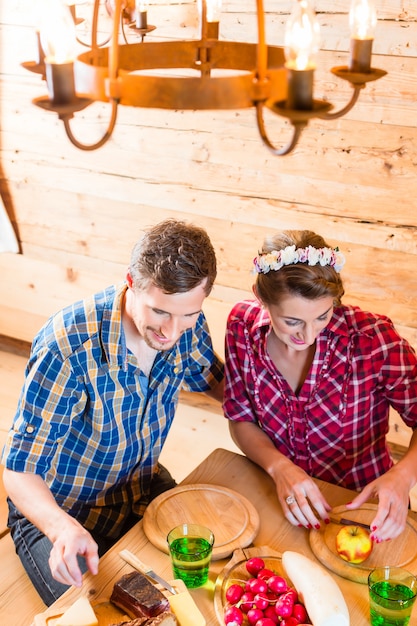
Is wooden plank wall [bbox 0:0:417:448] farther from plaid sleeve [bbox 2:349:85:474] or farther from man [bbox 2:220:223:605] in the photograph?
plaid sleeve [bbox 2:349:85:474]

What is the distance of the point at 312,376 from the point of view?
6.60ft

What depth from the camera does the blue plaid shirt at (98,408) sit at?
73.4 inches

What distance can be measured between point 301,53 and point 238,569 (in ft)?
3.55

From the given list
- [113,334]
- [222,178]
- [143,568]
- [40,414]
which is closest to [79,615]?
[143,568]

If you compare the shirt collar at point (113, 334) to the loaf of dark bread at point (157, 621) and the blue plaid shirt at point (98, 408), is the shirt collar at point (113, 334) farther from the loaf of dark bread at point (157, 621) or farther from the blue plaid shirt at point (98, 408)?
the loaf of dark bread at point (157, 621)

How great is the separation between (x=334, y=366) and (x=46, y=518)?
0.85 meters

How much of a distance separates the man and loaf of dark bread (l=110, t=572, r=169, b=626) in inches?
5.2

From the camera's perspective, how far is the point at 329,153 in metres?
2.99

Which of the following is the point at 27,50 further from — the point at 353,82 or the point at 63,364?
the point at 353,82

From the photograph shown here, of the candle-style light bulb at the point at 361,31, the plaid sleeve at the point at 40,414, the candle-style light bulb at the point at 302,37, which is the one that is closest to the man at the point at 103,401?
the plaid sleeve at the point at 40,414

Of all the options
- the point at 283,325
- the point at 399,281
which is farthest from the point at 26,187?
the point at 283,325

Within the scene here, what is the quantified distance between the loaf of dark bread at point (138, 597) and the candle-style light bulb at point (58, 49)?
95cm

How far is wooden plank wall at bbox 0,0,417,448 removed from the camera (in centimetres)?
287

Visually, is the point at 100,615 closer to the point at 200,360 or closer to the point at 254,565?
the point at 254,565
